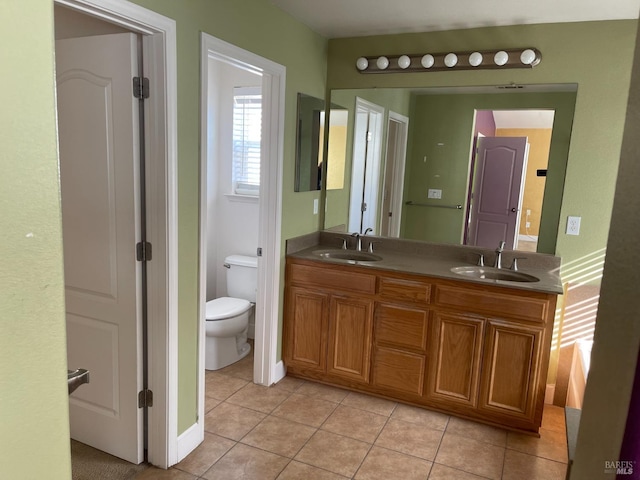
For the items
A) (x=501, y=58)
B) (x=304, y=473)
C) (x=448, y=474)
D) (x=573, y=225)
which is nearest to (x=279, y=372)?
(x=304, y=473)

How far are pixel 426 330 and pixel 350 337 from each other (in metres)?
0.50

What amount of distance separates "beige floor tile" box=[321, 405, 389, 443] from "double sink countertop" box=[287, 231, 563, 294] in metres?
0.89

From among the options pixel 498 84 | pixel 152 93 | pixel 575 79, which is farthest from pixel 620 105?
pixel 152 93

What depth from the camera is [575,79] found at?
2699 millimetres

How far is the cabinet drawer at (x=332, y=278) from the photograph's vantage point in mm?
2891

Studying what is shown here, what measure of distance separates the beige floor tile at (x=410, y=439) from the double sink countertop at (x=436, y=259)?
2.90 feet

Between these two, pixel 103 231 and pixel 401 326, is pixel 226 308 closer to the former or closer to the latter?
pixel 401 326

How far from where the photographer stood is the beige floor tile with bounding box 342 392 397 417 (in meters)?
2.86

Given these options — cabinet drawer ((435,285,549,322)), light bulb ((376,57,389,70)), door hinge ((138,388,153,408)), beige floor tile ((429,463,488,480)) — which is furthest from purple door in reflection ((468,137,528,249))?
door hinge ((138,388,153,408))

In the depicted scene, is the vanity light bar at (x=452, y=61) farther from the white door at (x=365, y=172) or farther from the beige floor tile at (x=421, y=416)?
the beige floor tile at (x=421, y=416)

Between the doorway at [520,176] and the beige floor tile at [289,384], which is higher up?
the doorway at [520,176]

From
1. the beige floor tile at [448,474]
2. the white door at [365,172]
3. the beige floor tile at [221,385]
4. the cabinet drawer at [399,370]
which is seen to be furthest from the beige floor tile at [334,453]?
the white door at [365,172]

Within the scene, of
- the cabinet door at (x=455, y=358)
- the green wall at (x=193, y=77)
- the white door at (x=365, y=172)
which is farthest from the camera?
the white door at (x=365, y=172)

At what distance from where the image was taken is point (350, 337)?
299cm
